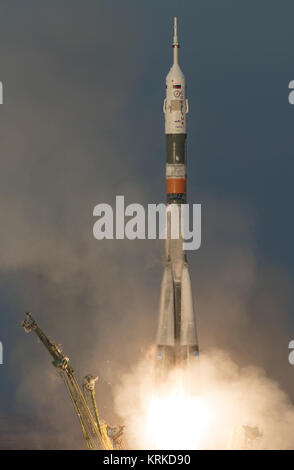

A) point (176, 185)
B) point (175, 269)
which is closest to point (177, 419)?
point (175, 269)

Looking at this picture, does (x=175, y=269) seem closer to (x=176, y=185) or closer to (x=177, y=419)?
(x=176, y=185)

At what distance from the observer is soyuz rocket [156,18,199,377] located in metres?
105

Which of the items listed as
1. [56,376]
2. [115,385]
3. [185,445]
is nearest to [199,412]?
[185,445]

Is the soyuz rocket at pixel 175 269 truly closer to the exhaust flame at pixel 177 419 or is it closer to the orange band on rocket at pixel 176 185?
the orange band on rocket at pixel 176 185

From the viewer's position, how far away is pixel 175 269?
349ft

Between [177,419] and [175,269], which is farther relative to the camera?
[175,269]

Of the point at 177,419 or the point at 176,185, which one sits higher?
the point at 176,185

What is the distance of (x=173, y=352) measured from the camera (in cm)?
10631

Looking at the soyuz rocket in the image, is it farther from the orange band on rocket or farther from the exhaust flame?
the exhaust flame

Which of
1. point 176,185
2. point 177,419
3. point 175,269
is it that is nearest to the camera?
point 176,185

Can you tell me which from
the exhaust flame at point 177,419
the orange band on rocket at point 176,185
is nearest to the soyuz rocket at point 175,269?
the orange band on rocket at point 176,185

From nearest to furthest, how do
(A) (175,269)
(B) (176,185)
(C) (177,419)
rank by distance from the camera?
(B) (176,185) < (C) (177,419) < (A) (175,269)
